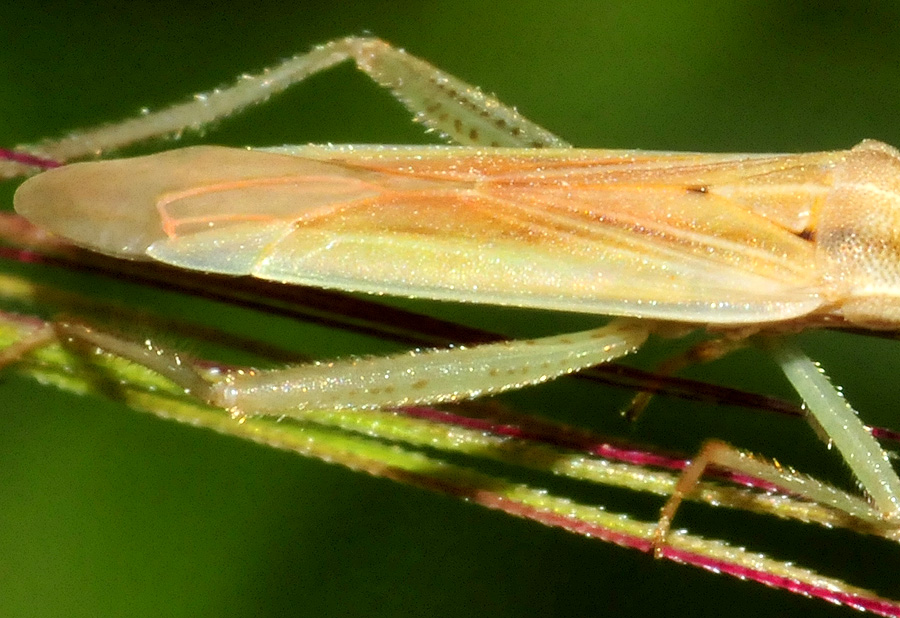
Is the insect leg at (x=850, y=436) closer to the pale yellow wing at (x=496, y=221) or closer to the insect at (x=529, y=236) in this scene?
the insect at (x=529, y=236)

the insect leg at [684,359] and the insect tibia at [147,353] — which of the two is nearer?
A: the insect tibia at [147,353]

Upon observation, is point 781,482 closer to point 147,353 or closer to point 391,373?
point 391,373

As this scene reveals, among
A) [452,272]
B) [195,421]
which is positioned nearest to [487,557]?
[452,272]

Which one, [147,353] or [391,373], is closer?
[147,353]

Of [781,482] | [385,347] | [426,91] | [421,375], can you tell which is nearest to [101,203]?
[385,347]

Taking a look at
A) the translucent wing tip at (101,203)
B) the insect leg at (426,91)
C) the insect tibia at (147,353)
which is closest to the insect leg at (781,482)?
the insect tibia at (147,353)

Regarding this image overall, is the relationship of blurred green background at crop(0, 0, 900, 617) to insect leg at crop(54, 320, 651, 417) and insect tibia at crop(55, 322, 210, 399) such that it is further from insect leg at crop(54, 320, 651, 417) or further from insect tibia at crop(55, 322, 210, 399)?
insect tibia at crop(55, 322, 210, 399)

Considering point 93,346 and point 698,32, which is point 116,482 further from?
point 698,32
